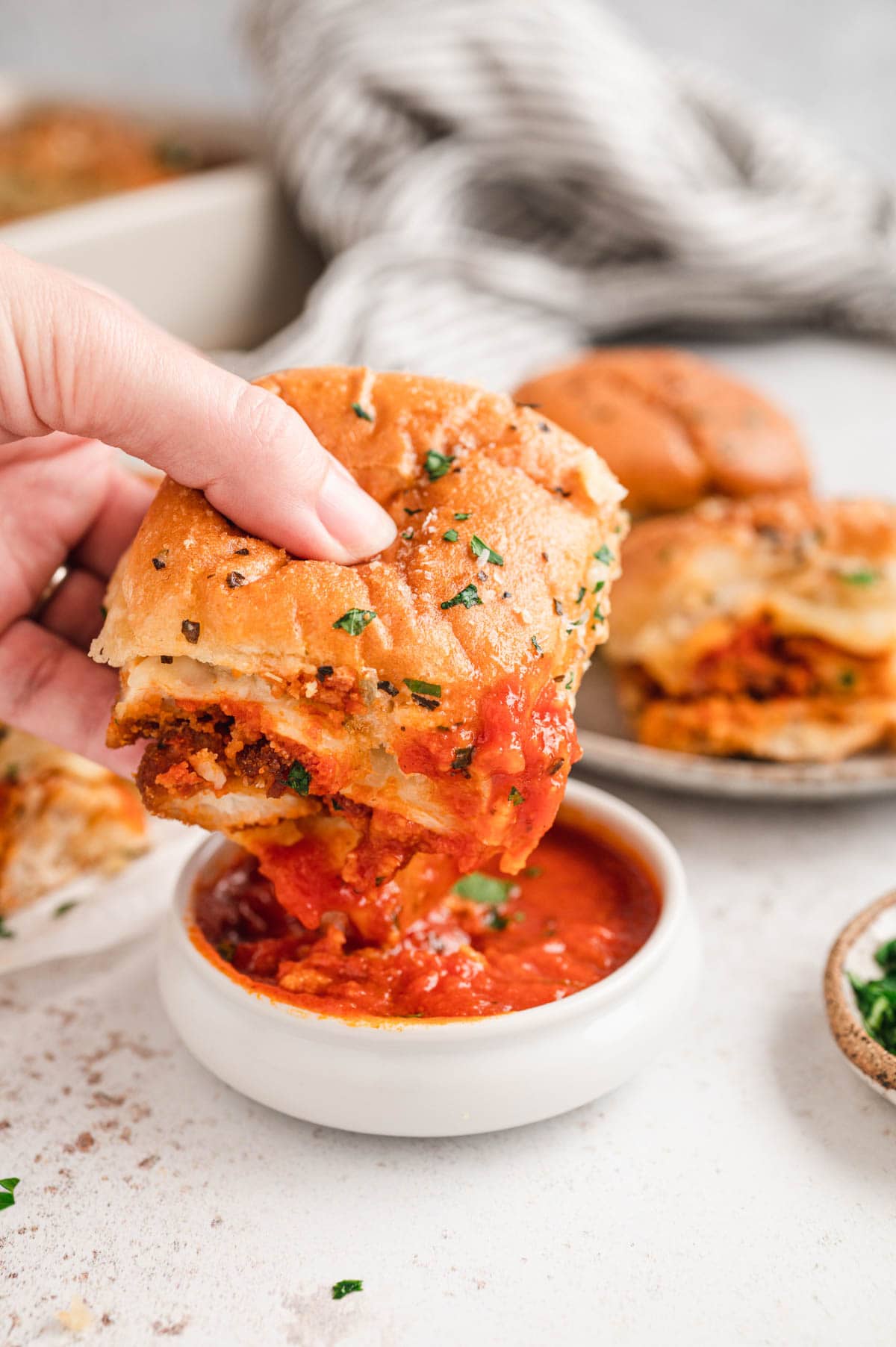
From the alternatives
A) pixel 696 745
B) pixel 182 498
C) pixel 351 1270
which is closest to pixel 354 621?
pixel 182 498

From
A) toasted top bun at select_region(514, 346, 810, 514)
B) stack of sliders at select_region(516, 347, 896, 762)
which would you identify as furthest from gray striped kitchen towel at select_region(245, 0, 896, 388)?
stack of sliders at select_region(516, 347, 896, 762)

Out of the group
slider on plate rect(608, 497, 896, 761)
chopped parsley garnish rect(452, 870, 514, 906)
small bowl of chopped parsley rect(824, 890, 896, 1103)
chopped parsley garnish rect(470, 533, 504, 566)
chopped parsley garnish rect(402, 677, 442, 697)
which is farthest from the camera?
slider on plate rect(608, 497, 896, 761)

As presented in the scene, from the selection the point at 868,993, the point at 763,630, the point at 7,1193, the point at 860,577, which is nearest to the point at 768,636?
the point at 763,630

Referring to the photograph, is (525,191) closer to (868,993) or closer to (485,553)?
(485,553)

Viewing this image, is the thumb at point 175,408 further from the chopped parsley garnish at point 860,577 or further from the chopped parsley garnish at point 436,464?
the chopped parsley garnish at point 860,577

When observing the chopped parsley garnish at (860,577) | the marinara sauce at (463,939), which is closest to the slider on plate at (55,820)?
the marinara sauce at (463,939)

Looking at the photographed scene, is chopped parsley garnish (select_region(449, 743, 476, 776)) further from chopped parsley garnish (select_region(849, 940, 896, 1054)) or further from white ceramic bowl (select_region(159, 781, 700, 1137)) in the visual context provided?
chopped parsley garnish (select_region(849, 940, 896, 1054))

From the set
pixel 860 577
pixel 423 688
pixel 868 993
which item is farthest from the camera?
pixel 860 577
